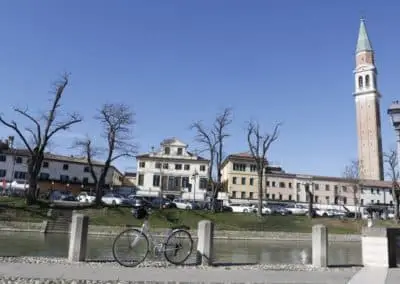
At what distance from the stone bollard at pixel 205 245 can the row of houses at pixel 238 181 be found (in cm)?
6775

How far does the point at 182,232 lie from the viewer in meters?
13.7

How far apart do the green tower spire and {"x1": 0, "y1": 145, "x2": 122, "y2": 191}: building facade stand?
100.0 meters

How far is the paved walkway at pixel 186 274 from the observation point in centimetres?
1010

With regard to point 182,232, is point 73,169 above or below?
above

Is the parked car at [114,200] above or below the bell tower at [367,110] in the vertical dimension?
below

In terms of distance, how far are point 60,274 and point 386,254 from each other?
977cm

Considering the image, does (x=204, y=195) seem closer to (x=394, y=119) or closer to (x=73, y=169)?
(x=73, y=169)

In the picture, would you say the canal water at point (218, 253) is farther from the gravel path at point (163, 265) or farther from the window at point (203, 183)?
the window at point (203, 183)

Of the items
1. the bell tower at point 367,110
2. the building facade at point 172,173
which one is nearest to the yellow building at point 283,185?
the building facade at point 172,173

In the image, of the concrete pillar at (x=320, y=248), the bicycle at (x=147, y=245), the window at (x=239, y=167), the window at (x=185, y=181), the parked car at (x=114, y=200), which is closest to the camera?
the bicycle at (x=147, y=245)

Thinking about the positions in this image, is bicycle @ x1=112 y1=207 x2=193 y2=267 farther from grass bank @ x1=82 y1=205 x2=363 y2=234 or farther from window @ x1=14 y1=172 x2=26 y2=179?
window @ x1=14 y1=172 x2=26 y2=179

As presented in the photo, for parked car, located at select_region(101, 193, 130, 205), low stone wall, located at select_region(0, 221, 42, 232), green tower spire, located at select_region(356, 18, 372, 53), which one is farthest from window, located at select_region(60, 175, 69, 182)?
green tower spire, located at select_region(356, 18, 372, 53)

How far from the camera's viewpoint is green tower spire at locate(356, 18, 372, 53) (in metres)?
148

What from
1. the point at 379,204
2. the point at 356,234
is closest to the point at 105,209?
the point at 356,234
